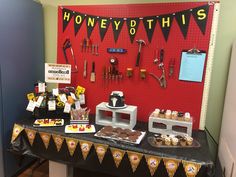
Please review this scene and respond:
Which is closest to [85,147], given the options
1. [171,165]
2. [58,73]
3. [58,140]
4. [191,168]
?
[58,140]

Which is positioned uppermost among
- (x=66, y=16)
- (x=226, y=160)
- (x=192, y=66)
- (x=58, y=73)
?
(x=66, y=16)

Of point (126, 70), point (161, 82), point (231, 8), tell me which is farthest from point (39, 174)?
point (231, 8)

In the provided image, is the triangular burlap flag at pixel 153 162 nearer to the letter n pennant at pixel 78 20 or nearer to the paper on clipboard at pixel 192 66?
the paper on clipboard at pixel 192 66

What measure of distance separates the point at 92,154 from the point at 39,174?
3.21 ft

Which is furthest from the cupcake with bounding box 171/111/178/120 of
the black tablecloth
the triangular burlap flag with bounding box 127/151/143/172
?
the triangular burlap flag with bounding box 127/151/143/172

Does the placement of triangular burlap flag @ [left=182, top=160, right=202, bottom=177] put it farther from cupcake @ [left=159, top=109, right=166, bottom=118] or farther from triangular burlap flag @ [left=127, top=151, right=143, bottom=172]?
cupcake @ [left=159, top=109, right=166, bottom=118]

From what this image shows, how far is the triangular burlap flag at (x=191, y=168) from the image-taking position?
1307 millimetres

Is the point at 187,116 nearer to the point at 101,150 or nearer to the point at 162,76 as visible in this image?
the point at 162,76

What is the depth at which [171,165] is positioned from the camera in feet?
4.45

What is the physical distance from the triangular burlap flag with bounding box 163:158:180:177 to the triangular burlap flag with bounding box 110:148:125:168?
0.30 metres

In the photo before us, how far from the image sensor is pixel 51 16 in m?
2.28

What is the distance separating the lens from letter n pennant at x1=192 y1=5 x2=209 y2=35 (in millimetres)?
1699

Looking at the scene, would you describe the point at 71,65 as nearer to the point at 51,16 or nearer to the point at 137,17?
the point at 51,16

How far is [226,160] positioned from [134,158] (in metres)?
0.71
